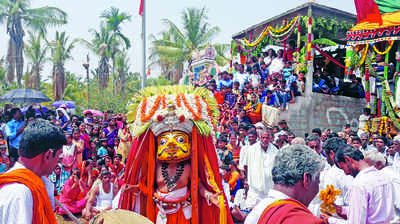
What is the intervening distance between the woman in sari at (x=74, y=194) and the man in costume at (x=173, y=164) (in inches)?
160

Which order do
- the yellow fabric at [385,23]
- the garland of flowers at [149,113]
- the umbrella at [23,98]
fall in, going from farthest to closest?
1. the umbrella at [23,98]
2. the yellow fabric at [385,23]
3. the garland of flowers at [149,113]

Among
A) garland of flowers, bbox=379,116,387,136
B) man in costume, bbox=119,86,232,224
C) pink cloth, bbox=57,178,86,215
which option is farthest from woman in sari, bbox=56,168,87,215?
garland of flowers, bbox=379,116,387,136

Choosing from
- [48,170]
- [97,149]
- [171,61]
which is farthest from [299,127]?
[171,61]

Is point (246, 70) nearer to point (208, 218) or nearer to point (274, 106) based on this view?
point (274, 106)

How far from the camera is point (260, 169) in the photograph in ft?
21.7

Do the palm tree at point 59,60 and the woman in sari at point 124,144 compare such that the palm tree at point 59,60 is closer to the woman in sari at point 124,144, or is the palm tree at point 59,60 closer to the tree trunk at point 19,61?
the tree trunk at point 19,61

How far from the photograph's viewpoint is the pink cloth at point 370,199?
3326 millimetres

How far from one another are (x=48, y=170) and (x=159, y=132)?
1986mm

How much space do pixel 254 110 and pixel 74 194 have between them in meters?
5.80

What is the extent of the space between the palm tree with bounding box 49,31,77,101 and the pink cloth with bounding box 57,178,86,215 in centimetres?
2374

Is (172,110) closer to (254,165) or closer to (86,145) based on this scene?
(254,165)

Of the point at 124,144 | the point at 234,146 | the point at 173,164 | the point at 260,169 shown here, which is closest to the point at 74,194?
the point at 124,144

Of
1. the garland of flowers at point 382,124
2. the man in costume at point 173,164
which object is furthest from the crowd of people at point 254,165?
the garland of flowers at point 382,124

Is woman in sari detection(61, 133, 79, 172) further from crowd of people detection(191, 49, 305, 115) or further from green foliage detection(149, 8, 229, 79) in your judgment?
green foliage detection(149, 8, 229, 79)
